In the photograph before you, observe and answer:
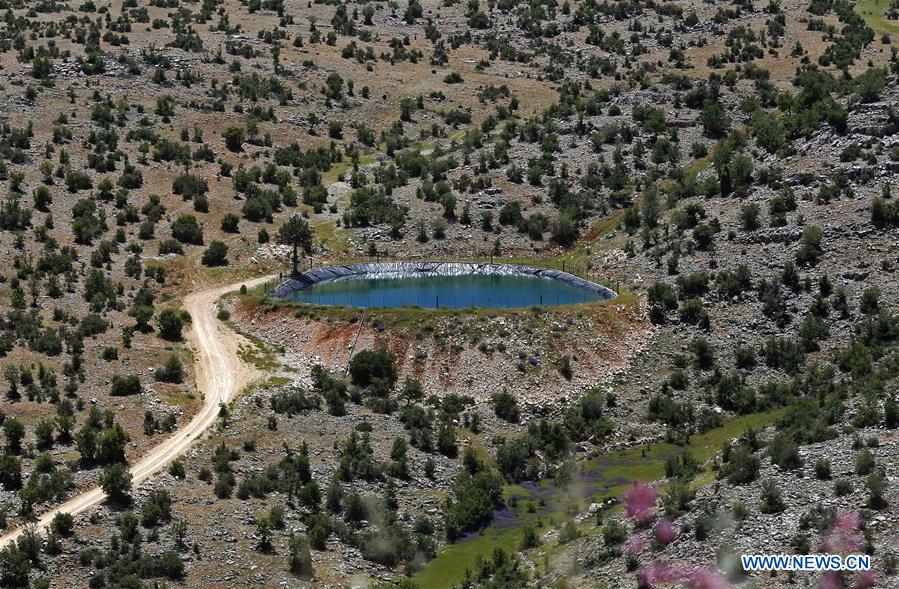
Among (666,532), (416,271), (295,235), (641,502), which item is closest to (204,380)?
(295,235)

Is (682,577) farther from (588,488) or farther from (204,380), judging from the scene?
(204,380)

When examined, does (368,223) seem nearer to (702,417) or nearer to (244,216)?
(244,216)

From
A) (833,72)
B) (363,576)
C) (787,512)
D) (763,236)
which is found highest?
(833,72)

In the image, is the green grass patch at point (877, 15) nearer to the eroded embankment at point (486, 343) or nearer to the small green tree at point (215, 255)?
the eroded embankment at point (486, 343)

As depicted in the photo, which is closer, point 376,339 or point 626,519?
point 626,519

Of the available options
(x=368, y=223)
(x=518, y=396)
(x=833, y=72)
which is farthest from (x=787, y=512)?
(x=833, y=72)

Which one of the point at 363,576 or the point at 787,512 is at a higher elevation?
the point at 787,512

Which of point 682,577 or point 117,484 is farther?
point 117,484

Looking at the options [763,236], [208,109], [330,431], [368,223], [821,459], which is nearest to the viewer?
[821,459]
